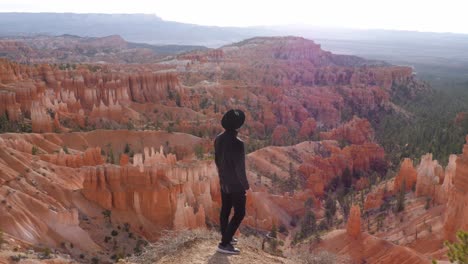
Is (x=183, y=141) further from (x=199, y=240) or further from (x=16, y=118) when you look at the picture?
(x=199, y=240)

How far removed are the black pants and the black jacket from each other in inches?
6.9

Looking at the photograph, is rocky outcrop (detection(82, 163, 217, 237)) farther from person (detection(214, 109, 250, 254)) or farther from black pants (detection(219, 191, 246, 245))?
person (detection(214, 109, 250, 254))

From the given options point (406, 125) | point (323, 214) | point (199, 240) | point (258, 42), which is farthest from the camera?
point (258, 42)

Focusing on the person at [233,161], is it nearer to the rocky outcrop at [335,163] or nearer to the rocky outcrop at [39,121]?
the rocky outcrop at [335,163]

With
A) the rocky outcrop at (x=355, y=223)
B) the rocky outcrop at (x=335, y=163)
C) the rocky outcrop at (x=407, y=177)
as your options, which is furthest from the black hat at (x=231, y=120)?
the rocky outcrop at (x=335, y=163)

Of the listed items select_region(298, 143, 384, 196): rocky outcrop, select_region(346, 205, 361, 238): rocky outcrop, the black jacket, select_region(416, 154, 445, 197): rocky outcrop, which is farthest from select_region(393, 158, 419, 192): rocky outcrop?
the black jacket

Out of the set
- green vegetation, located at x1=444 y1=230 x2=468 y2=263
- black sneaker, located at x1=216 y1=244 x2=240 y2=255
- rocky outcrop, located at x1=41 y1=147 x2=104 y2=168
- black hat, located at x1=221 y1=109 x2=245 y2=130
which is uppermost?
black hat, located at x1=221 y1=109 x2=245 y2=130

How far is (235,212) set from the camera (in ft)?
33.4

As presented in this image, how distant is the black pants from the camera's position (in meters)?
10.0

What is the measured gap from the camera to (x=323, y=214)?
36469 mm

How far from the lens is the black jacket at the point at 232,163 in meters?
9.87

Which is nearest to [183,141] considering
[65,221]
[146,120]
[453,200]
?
[146,120]

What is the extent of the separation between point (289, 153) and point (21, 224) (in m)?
31.8

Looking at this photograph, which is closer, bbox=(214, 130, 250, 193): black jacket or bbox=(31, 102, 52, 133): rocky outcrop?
bbox=(214, 130, 250, 193): black jacket
